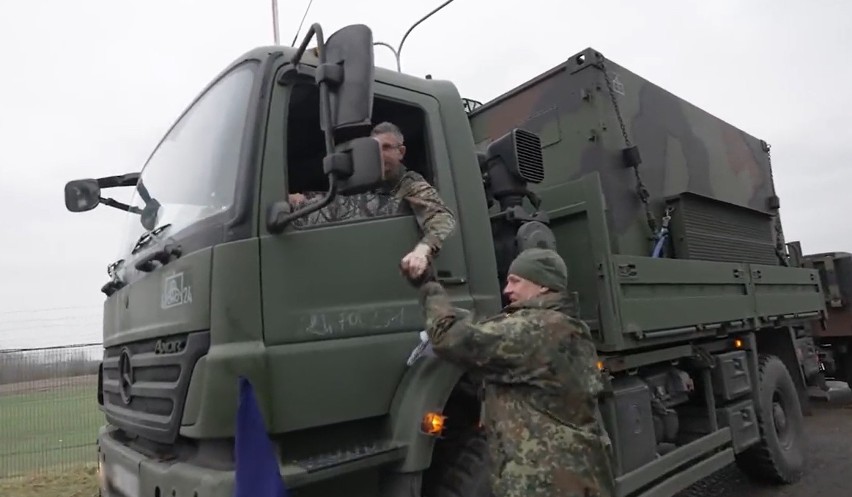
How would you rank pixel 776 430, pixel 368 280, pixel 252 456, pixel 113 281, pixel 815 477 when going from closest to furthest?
pixel 252 456, pixel 368 280, pixel 113 281, pixel 776 430, pixel 815 477

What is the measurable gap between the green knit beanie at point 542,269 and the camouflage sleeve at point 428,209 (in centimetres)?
39

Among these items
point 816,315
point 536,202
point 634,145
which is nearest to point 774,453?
point 816,315

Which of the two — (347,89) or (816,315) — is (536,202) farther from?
(816,315)

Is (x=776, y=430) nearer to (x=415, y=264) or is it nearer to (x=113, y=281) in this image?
(x=415, y=264)

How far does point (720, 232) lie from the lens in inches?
200

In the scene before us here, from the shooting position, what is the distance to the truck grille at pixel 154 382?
2.37m

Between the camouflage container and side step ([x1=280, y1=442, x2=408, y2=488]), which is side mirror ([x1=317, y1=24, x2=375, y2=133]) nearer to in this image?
side step ([x1=280, y1=442, x2=408, y2=488])

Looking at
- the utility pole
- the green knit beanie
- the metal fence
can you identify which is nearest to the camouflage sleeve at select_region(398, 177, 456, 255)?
→ the green knit beanie

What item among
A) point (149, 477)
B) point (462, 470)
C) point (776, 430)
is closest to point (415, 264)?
point (462, 470)

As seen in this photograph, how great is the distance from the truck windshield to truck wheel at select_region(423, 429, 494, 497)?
1.39 metres

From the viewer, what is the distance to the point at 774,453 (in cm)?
520

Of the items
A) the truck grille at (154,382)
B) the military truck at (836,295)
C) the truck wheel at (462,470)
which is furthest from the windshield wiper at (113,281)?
the military truck at (836,295)

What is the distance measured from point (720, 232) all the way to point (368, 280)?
11.5 ft

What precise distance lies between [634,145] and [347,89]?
2.72 m
